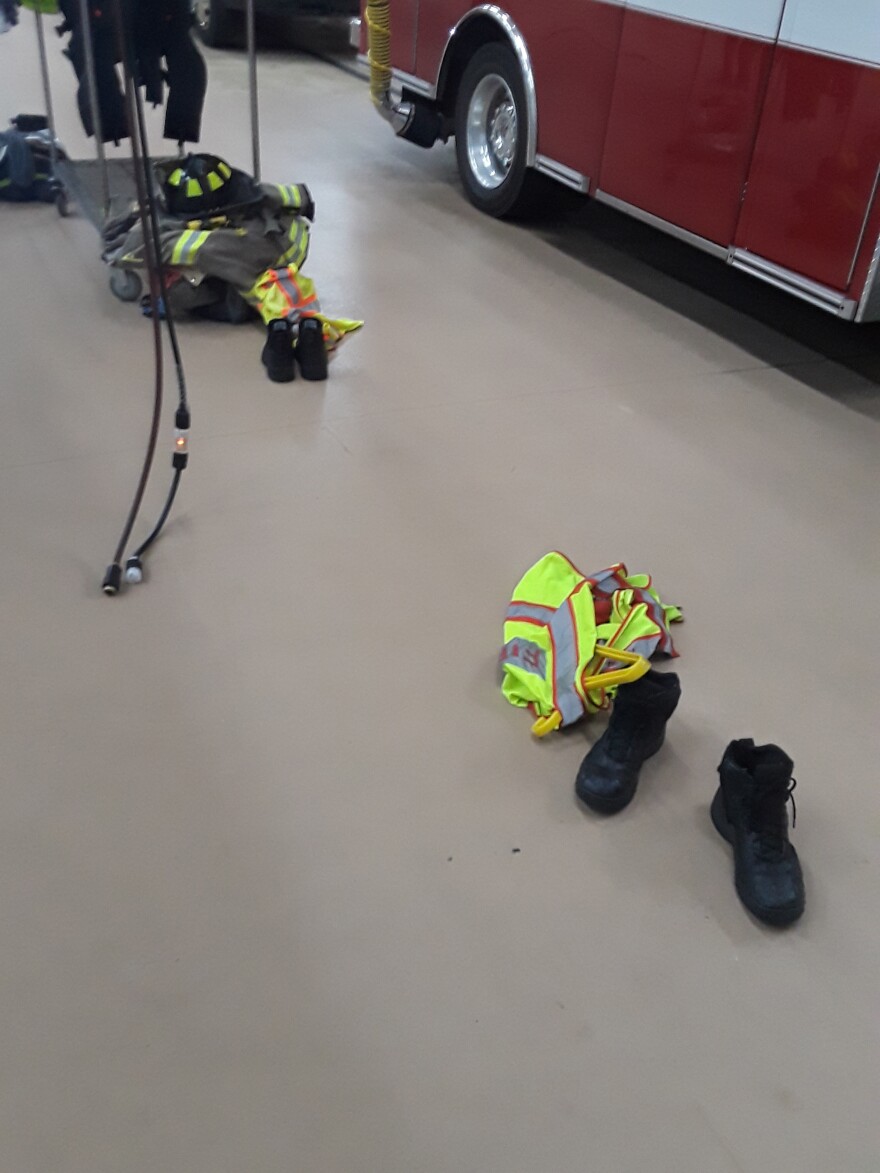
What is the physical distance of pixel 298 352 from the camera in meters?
3.96

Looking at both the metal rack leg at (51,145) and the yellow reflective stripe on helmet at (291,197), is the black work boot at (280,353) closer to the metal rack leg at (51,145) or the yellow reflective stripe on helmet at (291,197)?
the yellow reflective stripe on helmet at (291,197)

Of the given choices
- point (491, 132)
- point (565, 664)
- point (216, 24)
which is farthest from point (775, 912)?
point (216, 24)

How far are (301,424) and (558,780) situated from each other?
1.79 metres

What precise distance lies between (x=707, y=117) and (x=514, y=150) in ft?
5.13

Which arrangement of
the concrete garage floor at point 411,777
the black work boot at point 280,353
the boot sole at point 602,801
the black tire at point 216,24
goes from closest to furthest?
the concrete garage floor at point 411,777, the boot sole at point 602,801, the black work boot at point 280,353, the black tire at point 216,24

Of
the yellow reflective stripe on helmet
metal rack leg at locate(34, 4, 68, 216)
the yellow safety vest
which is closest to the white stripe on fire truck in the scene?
the yellow reflective stripe on helmet

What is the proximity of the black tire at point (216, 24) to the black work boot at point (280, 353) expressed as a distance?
7000 millimetres

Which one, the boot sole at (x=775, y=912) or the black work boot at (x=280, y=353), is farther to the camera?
the black work boot at (x=280, y=353)

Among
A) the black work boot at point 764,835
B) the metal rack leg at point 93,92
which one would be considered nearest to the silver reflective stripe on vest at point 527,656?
the black work boot at point 764,835

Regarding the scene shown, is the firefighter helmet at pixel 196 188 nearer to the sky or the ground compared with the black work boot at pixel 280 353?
nearer to the sky

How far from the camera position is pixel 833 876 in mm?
2133

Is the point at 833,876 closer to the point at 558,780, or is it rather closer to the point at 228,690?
the point at 558,780

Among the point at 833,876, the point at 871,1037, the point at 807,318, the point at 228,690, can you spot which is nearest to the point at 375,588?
the point at 228,690

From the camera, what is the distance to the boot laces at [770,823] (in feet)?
6.79
